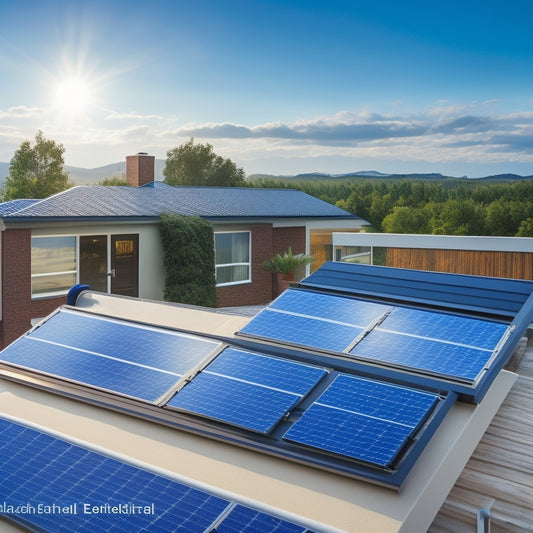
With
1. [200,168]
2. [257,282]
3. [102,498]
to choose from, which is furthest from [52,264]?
[200,168]

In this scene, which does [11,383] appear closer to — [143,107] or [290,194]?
[290,194]

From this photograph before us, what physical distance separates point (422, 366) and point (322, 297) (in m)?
1.82

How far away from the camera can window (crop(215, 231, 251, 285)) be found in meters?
20.8

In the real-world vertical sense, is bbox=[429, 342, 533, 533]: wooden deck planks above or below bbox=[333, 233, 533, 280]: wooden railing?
below

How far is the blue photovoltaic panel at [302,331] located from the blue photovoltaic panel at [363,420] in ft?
2.42

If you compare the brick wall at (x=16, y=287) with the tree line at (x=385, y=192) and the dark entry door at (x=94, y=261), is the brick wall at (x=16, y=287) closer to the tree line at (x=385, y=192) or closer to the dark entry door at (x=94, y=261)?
the dark entry door at (x=94, y=261)

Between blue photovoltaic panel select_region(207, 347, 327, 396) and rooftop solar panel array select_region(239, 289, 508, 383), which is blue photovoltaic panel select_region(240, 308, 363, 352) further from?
blue photovoltaic panel select_region(207, 347, 327, 396)

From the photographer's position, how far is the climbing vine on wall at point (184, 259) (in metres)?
18.7

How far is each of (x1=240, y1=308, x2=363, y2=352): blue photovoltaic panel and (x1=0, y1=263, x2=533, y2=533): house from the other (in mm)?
20

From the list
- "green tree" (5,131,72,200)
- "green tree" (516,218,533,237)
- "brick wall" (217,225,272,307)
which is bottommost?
"brick wall" (217,225,272,307)

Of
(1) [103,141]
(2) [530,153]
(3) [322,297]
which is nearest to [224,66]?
(1) [103,141]

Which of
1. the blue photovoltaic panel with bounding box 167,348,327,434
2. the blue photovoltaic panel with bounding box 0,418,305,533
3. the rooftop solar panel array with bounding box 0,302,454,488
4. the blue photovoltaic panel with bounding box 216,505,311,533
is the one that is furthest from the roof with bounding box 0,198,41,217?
the blue photovoltaic panel with bounding box 216,505,311,533

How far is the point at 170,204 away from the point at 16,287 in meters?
6.87

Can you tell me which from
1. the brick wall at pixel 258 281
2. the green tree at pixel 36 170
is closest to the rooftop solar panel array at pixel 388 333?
the brick wall at pixel 258 281
